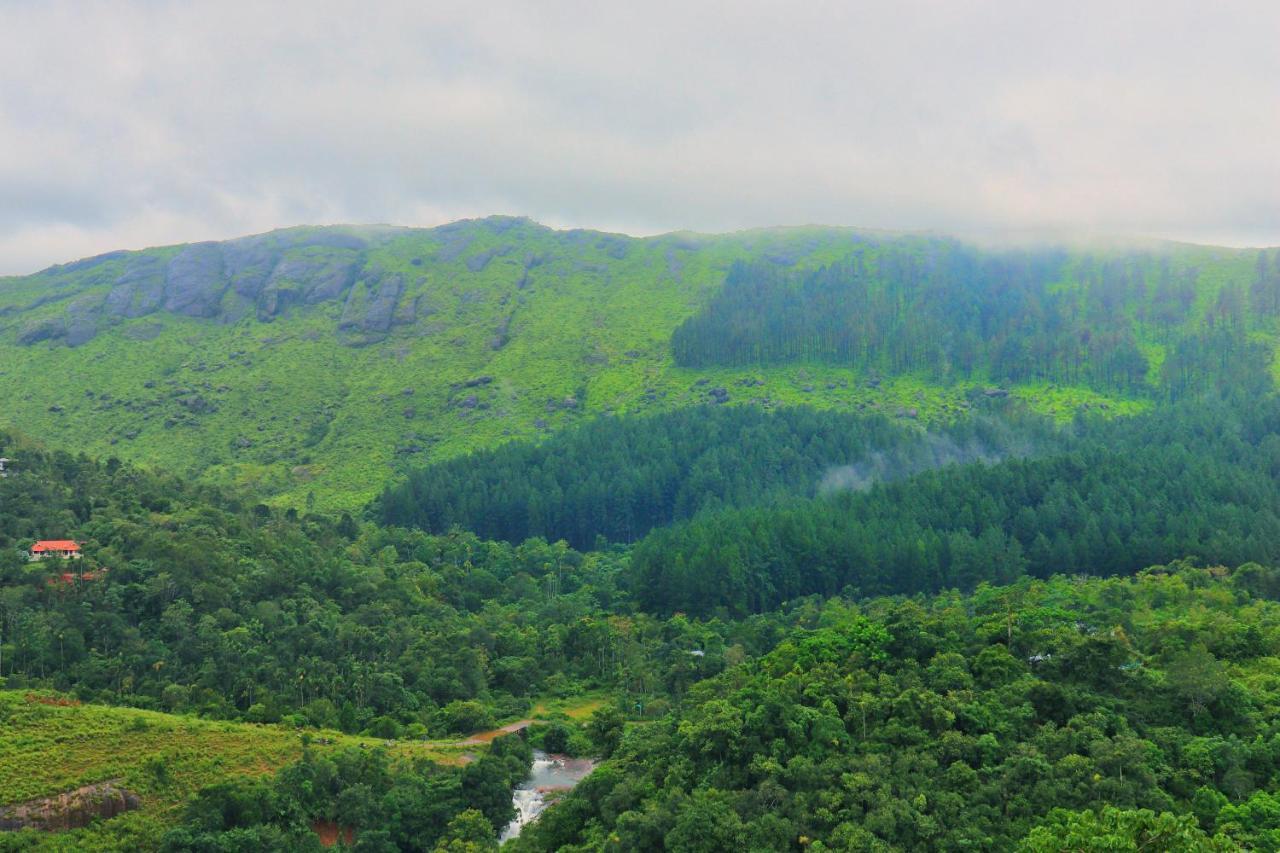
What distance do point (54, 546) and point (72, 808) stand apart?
4110cm

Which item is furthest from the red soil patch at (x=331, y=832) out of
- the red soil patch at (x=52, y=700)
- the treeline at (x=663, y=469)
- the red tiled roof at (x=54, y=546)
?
the treeline at (x=663, y=469)

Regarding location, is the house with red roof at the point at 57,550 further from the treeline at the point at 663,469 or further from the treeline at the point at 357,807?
the treeline at the point at 663,469

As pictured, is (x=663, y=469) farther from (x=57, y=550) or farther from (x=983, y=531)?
(x=57, y=550)

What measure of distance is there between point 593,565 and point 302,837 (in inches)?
3315

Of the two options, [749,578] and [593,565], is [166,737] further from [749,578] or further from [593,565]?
[593,565]

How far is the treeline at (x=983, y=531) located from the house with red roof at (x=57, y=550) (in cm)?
6204

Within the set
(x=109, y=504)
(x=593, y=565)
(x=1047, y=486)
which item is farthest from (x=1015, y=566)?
(x=109, y=504)

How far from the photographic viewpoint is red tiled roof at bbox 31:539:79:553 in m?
93.8

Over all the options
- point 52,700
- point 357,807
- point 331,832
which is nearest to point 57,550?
point 52,700

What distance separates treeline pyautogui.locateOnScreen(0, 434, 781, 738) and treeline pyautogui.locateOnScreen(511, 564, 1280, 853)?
29.4 metres

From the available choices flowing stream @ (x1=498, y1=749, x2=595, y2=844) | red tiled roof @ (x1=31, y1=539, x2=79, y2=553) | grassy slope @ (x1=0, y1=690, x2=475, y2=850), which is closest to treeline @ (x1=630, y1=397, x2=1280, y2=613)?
flowing stream @ (x1=498, y1=749, x2=595, y2=844)

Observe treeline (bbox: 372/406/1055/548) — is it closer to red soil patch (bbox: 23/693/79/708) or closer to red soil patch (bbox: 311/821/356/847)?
red soil patch (bbox: 23/693/79/708)

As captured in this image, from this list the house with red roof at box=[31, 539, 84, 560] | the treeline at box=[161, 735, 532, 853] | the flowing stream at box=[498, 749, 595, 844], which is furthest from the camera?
the house with red roof at box=[31, 539, 84, 560]

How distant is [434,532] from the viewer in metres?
159
